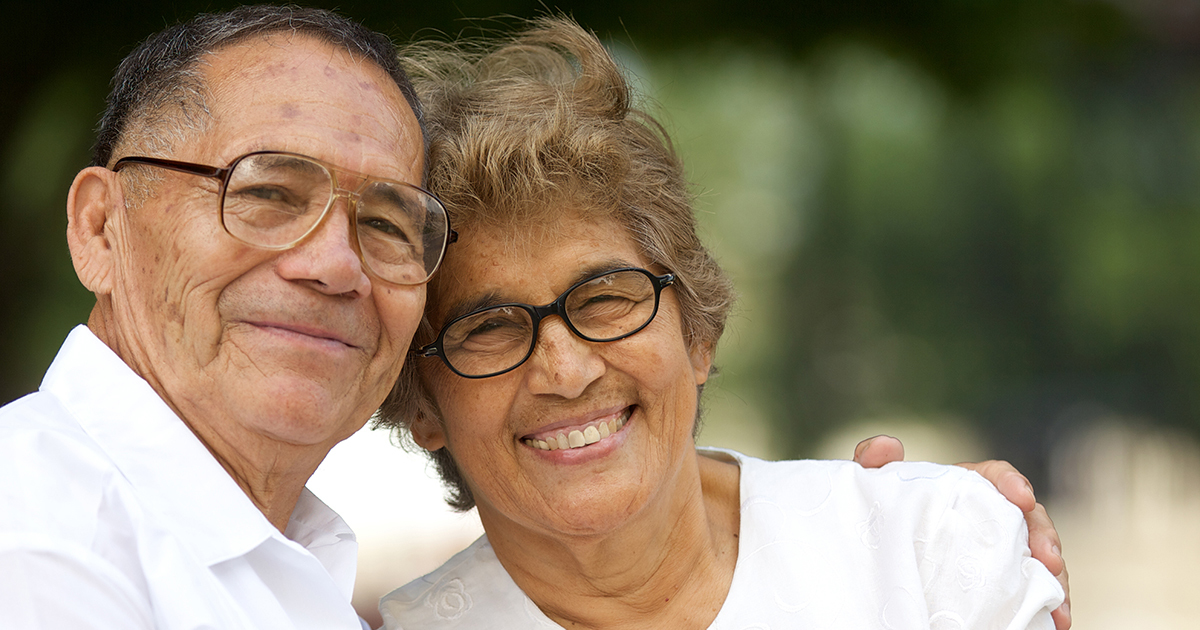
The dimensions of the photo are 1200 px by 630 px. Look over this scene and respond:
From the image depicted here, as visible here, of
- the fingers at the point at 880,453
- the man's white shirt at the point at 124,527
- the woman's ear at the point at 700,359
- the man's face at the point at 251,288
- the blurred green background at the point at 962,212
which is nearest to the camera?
the man's white shirt at the point at 124,527

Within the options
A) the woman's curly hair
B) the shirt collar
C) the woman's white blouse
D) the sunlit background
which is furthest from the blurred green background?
the shirt collar

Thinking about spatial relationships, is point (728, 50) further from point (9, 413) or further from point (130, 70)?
point (9, 413)

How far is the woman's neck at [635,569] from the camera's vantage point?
7.00ft

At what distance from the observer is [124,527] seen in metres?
1.34

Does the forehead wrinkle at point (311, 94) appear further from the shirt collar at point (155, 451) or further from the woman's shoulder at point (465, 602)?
the woman's shoulder at point (465, 602)

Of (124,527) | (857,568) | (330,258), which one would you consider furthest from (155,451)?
(857,568)

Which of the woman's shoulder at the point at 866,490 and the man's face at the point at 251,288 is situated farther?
the woman's shoulder at the point at 866,490

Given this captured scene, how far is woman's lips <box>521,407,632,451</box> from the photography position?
2.00m

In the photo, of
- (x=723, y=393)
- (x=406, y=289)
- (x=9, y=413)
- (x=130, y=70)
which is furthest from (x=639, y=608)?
(x=723, y=393)

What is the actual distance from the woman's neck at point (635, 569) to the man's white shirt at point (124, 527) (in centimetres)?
A: 59

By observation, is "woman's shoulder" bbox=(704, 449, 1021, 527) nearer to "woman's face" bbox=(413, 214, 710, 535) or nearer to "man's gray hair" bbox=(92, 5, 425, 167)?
"woman's face" bbox=(413, 214, 710, 535)

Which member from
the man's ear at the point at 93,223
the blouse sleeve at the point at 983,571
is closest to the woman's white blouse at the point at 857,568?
the blouse sleeve at the point at 983,571

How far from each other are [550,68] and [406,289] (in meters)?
0.92

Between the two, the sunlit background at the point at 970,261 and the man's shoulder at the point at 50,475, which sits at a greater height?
the man's shoulder at the point at 50,475
